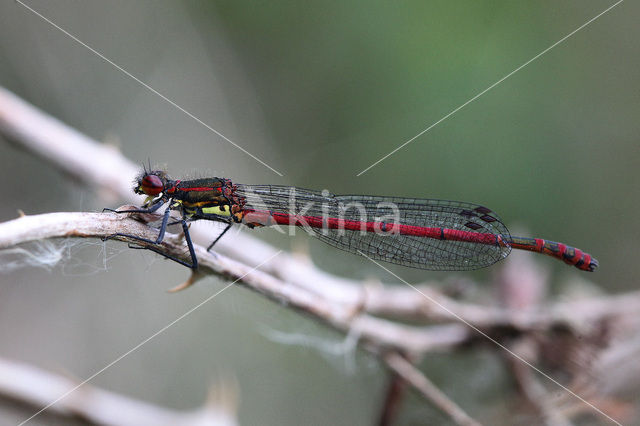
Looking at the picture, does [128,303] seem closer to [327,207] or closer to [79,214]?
[327,207]

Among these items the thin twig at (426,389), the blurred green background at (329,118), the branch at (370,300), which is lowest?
the thin twig at (426,389)

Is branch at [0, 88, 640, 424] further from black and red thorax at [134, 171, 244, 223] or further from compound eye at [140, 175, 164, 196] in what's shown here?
compound eye at [140, 175, 164, 196]

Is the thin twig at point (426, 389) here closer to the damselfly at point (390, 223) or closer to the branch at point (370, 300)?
the branch at point (370, 300)

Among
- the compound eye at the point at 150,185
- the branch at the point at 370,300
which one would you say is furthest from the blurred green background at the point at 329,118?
the compound eye at the point at 150,185

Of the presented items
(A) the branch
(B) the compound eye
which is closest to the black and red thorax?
(B) the compound eye

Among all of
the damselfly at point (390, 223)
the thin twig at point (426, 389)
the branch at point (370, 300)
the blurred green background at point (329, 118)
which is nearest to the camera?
the thin twig at point (426, 389)

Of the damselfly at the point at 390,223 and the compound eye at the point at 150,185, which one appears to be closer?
the compound eye at the point at 150,185

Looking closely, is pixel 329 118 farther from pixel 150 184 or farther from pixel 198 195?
pixel 150 184

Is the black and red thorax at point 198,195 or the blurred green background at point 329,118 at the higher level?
the blurred green background at point 329,118
